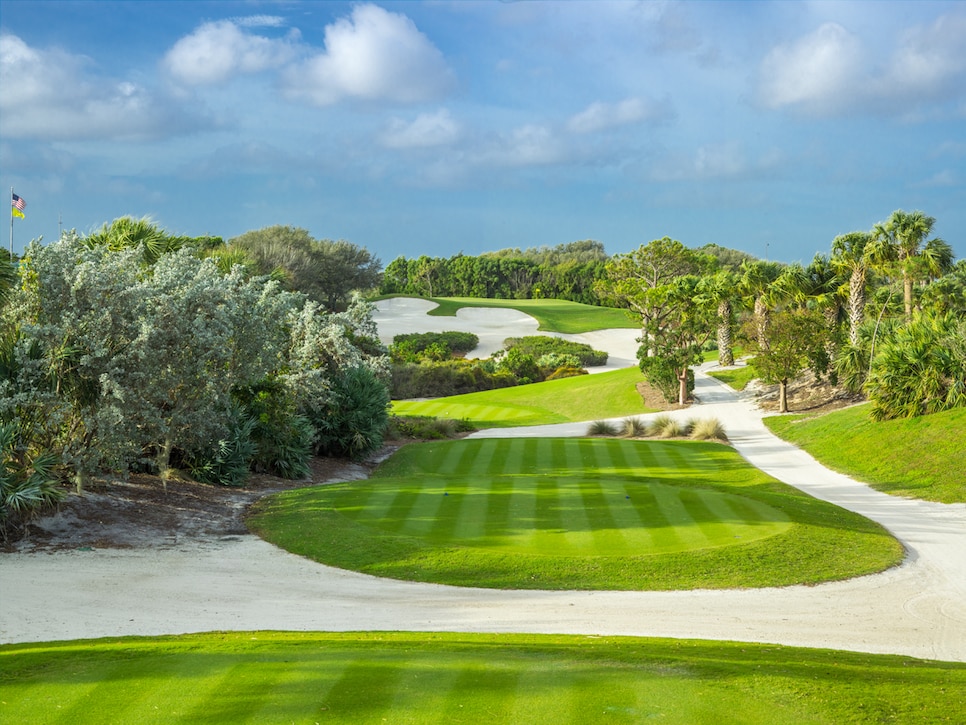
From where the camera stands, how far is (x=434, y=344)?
210 feet

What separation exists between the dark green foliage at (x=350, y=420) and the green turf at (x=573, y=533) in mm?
6772

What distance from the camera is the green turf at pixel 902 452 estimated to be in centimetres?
2027

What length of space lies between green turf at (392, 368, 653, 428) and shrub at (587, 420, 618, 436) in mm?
4155

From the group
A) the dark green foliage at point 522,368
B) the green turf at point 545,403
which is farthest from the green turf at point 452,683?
the dark green foliage at point 522,368

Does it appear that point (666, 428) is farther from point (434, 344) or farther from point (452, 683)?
point (434, 344)

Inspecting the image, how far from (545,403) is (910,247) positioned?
18.2 metres

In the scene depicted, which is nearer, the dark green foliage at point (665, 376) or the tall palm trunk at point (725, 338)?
the dark green foliage at point (665, 376)

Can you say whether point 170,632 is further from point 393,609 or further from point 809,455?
point 809,455

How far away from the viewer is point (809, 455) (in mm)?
26328

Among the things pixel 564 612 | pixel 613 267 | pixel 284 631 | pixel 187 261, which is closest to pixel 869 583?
pixel 564 612

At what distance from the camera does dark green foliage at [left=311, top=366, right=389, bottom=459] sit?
24.9 m

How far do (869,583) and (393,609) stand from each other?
6.78 m

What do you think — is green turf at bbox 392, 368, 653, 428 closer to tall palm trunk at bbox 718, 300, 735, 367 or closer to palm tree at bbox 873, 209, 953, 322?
tall palm trunk at bbox 718, 300, 735, 367

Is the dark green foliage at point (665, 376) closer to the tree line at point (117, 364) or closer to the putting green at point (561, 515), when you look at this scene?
the putting green at point (561, 515)
